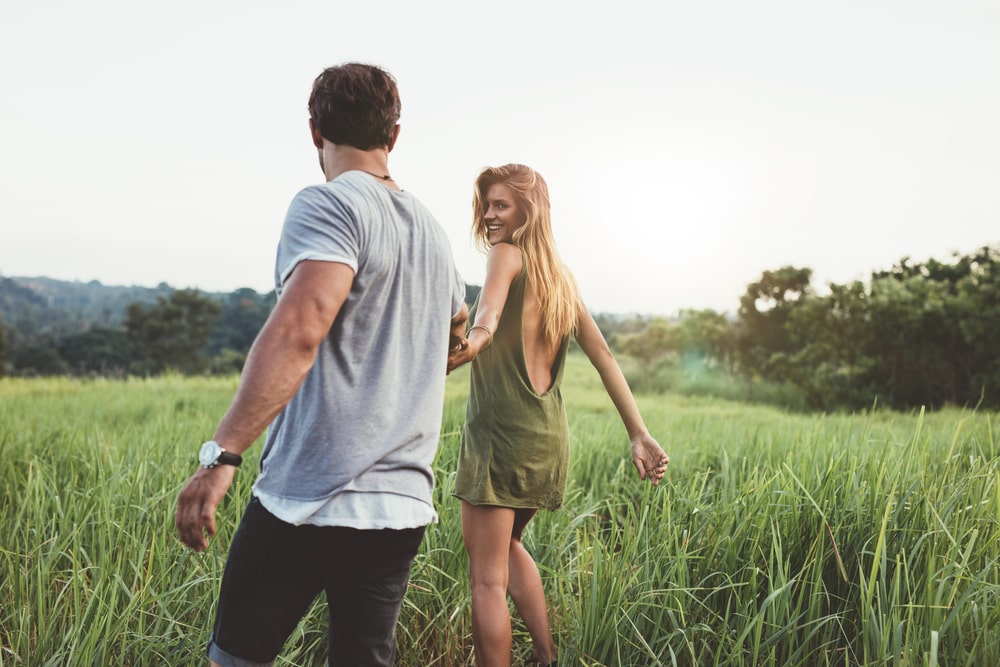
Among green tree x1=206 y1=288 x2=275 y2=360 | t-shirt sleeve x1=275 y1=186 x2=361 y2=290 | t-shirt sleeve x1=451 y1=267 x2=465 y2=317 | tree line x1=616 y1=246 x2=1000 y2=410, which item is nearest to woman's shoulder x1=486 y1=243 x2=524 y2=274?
t-shirt sleeve x1=451 y1=267 x2=465 y2=317

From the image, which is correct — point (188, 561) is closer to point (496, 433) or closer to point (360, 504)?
point (496, 433)

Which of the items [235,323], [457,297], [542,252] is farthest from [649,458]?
[235,323]

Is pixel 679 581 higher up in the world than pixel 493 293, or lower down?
lower down

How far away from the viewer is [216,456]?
1477mm

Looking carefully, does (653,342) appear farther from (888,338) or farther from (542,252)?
(542,252)

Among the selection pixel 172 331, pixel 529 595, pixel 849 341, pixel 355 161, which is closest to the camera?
pixel 355 161

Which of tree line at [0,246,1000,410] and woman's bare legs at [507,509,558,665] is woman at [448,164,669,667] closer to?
woman's bare legs at [507,509,558,665]

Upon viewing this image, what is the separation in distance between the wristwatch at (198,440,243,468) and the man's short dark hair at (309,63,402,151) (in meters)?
0.74

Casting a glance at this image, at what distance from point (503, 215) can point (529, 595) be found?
4.37 feet

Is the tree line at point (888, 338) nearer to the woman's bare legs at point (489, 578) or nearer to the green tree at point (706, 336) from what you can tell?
the green tree at point (706, 336)

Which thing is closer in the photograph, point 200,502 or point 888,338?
point 200,502

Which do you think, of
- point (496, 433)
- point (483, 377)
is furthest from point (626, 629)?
point (483, 377)

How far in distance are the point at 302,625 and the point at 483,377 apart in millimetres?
1141

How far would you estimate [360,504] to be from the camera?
1.60 metres
